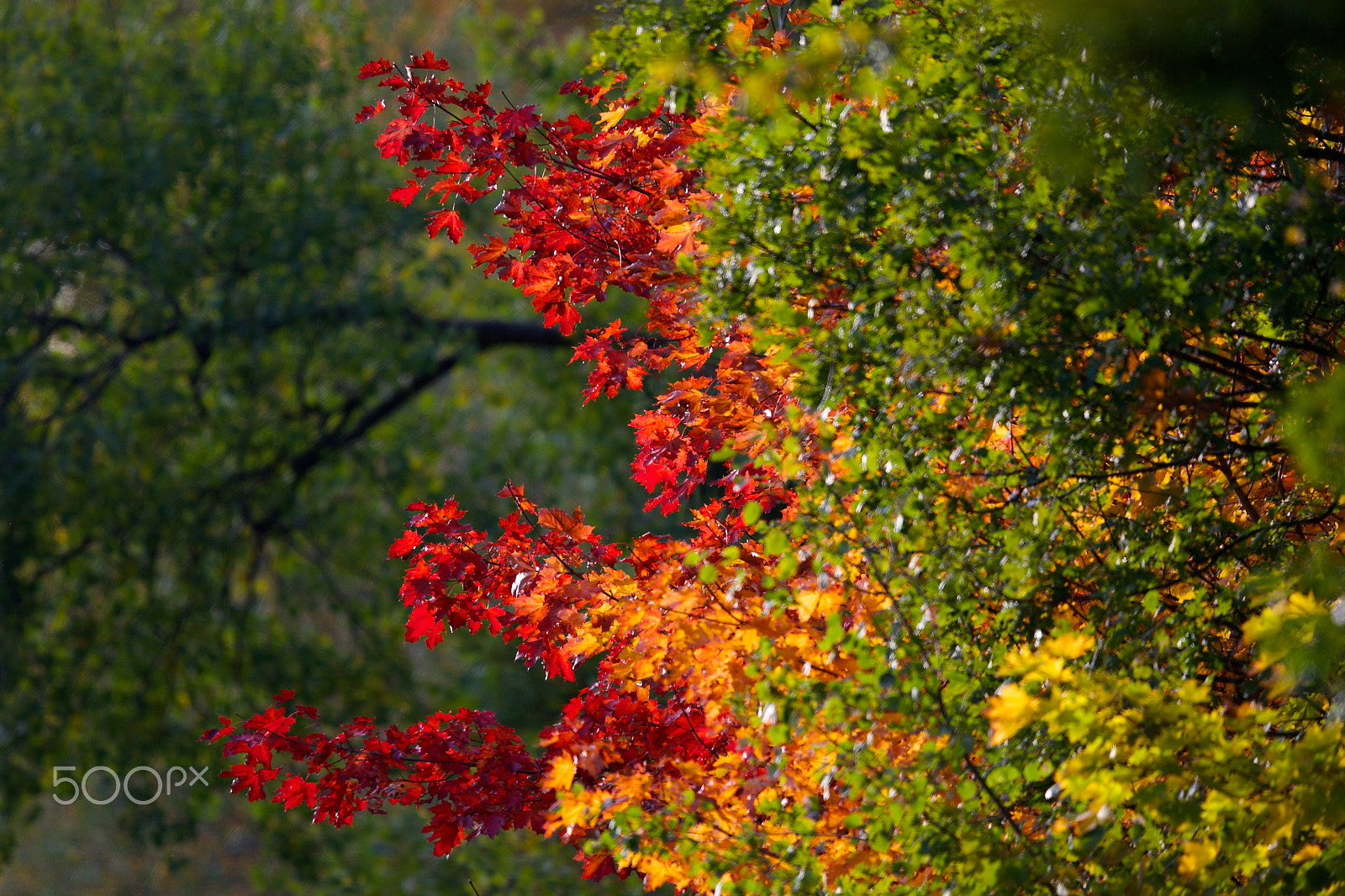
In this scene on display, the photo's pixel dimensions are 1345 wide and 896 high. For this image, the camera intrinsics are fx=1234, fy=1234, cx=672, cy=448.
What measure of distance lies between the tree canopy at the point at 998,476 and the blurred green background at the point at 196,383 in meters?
4.86

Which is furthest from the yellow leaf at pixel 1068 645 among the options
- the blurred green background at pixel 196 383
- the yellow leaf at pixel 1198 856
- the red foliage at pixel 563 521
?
the blurred green background at pixel 196 383

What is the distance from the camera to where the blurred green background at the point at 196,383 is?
6617mm

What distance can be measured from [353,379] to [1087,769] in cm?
652

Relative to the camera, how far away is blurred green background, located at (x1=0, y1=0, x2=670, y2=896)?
662cm

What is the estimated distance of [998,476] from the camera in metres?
2.19

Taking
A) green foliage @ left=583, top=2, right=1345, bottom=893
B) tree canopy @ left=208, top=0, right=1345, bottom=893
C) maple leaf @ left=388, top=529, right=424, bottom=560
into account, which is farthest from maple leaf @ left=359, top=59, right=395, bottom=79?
maple leaf @ left=388, top=529, right=424, bottom=560

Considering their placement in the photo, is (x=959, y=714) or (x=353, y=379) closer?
(x=959, y=714)

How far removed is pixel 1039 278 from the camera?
199 cm

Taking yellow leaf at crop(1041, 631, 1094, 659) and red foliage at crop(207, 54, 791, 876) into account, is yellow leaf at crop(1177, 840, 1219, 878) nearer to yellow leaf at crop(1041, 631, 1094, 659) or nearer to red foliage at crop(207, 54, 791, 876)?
yellow leaf at crop(1041, 631, 1094, 659)

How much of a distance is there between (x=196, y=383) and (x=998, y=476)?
5647mm

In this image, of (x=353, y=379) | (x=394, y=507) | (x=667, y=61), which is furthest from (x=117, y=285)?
(x=667, y=61)

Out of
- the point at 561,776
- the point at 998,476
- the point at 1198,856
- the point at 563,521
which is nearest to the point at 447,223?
the point at 563,521

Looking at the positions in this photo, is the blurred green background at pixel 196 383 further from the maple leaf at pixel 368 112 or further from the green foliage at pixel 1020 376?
the green foliage at pixel 1020 376

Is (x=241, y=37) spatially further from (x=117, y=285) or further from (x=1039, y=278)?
(x=1039, y=278)
